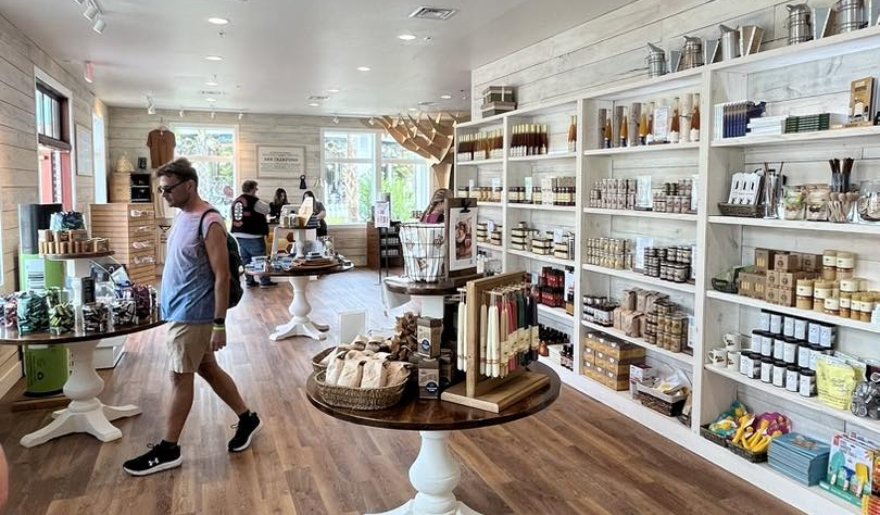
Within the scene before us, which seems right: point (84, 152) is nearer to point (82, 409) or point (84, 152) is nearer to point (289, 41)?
point (289, 41)

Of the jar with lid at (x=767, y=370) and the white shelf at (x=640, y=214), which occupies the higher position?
the white shelf at (x=640, y=214)

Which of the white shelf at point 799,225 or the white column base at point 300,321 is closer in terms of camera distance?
the white shelf at point 799,225

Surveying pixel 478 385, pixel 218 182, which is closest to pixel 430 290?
pixel 478 385

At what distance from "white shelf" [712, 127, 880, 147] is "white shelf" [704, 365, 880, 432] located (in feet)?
3.94

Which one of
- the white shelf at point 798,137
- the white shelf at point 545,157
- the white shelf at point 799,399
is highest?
the white shelf at point 545,157

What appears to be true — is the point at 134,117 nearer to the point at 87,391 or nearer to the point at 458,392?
the point at 87,391

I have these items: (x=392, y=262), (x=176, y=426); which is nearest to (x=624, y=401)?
(x=176, y=426)

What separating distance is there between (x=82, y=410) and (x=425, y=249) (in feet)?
8.87

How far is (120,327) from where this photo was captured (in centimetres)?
375

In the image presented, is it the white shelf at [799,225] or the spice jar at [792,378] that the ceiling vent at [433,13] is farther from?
the spice jar at [792,378]

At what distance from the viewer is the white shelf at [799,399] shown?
9.38 ft

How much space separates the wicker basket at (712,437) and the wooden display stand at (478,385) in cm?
167

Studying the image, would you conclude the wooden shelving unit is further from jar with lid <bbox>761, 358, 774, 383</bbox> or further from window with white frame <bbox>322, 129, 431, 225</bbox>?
window with white frame <bbox>322, 129, 431, 225</bbox>

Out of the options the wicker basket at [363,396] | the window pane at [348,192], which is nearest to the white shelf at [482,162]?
the wicker basket at [363,396]
